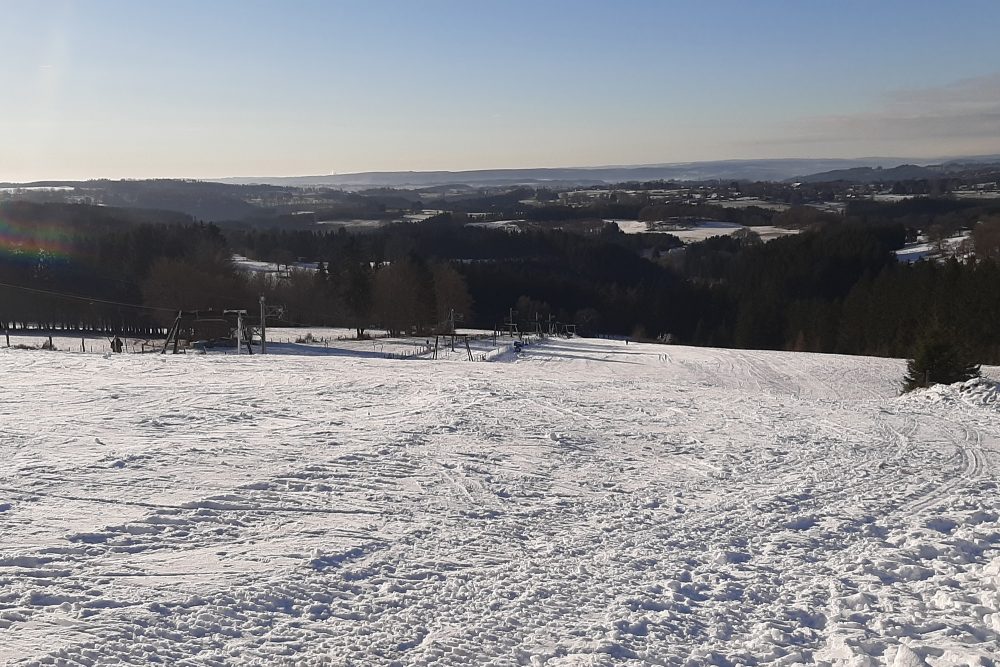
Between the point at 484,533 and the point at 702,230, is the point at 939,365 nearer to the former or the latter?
the point at 484,533

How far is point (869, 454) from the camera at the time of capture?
1340 cm

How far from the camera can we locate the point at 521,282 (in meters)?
110

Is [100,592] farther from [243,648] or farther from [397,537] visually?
[397,537]

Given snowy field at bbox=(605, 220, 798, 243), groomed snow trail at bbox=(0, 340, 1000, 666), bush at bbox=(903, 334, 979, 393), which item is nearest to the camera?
groomed snow trail at bbox=(0, 340, 1000, 666)

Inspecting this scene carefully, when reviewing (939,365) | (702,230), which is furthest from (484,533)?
(702,230)

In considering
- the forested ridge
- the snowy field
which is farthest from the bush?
the snowy field

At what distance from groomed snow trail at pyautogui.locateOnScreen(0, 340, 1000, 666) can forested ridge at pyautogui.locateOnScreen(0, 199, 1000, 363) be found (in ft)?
87.8

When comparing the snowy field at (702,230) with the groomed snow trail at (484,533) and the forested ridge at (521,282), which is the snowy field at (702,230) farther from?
the groomed snow trail at (484,533)

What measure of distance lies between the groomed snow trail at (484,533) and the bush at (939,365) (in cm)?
791

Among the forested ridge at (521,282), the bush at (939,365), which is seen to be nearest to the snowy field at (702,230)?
the forested ridge at (521,282)

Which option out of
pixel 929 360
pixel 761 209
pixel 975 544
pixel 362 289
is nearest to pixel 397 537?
pixel 975 544

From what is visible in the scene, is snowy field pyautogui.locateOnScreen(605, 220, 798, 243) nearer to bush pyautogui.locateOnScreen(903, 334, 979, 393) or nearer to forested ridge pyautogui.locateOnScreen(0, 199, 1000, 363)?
forested ridge pyautogui.locateOnScreen(0, 199, 1000, 363)

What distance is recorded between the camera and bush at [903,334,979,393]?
24797mm

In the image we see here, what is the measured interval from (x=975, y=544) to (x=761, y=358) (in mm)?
35858
